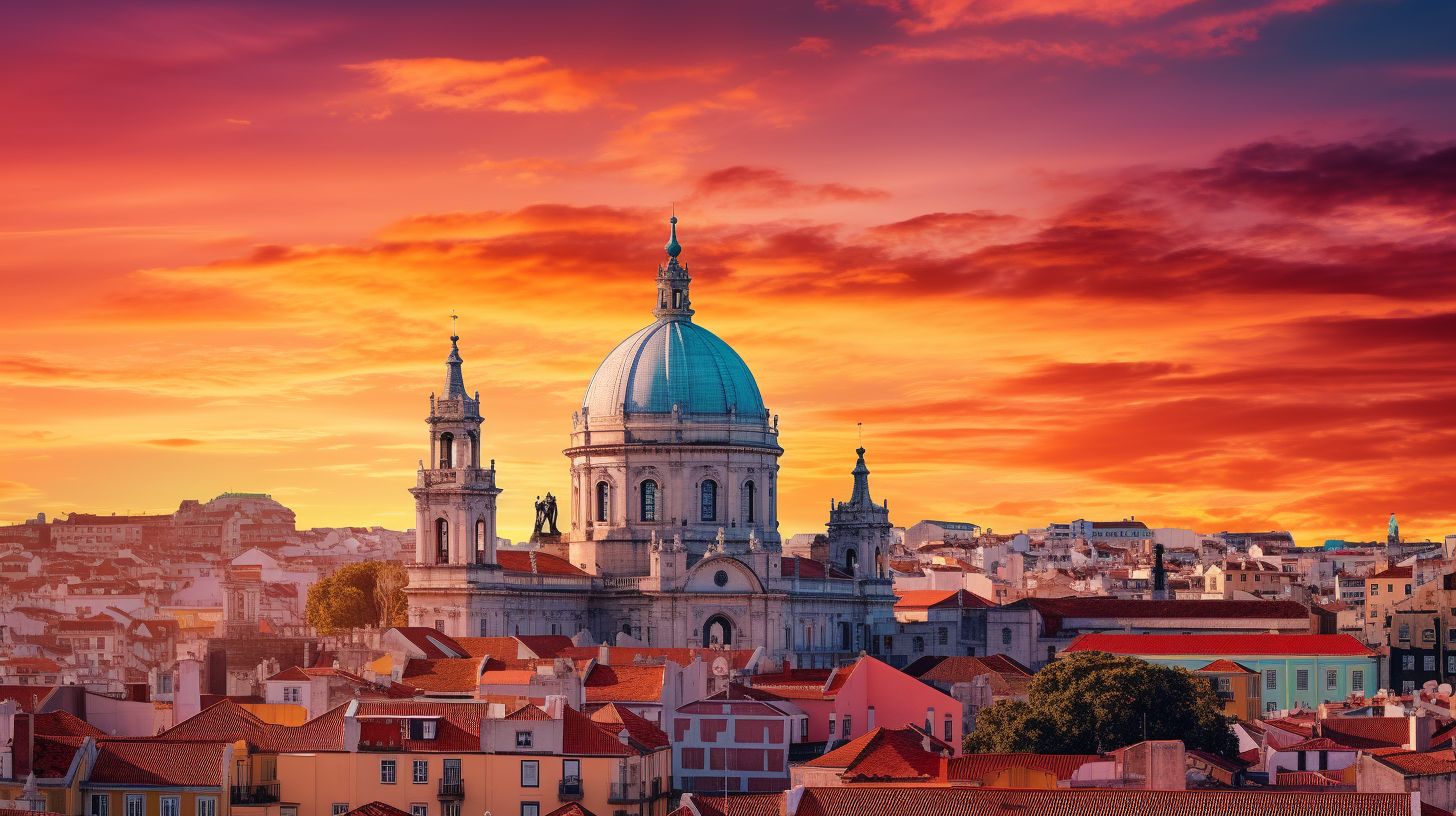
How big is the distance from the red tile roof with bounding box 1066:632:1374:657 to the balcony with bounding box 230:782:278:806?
59.9 m

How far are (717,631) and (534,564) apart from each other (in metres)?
7.45

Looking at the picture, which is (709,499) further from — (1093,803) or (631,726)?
(1093,803)

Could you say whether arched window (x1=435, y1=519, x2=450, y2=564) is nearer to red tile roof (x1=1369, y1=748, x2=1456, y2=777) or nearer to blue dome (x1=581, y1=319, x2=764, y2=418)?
blue dome (x1=581, y1=319, x2=764, y2=418)

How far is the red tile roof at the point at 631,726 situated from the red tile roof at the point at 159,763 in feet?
32.5

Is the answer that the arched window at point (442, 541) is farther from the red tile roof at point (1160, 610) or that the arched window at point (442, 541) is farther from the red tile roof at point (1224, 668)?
the red tile roof at point (1224, 668)

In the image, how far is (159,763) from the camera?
63.6 metres

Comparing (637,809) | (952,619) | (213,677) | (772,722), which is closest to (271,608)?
(952,619)

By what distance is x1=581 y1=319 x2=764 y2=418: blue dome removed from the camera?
11981 cm

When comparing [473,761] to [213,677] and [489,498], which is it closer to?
[213,677]

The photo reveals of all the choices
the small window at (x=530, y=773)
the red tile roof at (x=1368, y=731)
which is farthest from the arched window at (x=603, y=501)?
the small window at (x=530, y=773)

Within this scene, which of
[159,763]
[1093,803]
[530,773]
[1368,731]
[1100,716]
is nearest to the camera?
[1093,803]

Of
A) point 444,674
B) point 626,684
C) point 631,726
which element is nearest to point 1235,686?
point 444,674

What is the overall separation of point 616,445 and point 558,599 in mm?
7177

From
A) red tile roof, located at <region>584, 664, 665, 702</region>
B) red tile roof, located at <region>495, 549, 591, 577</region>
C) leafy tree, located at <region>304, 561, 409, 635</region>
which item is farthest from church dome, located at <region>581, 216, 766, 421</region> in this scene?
red tile roof, located at <region>584, 664, 665, 702</region>
